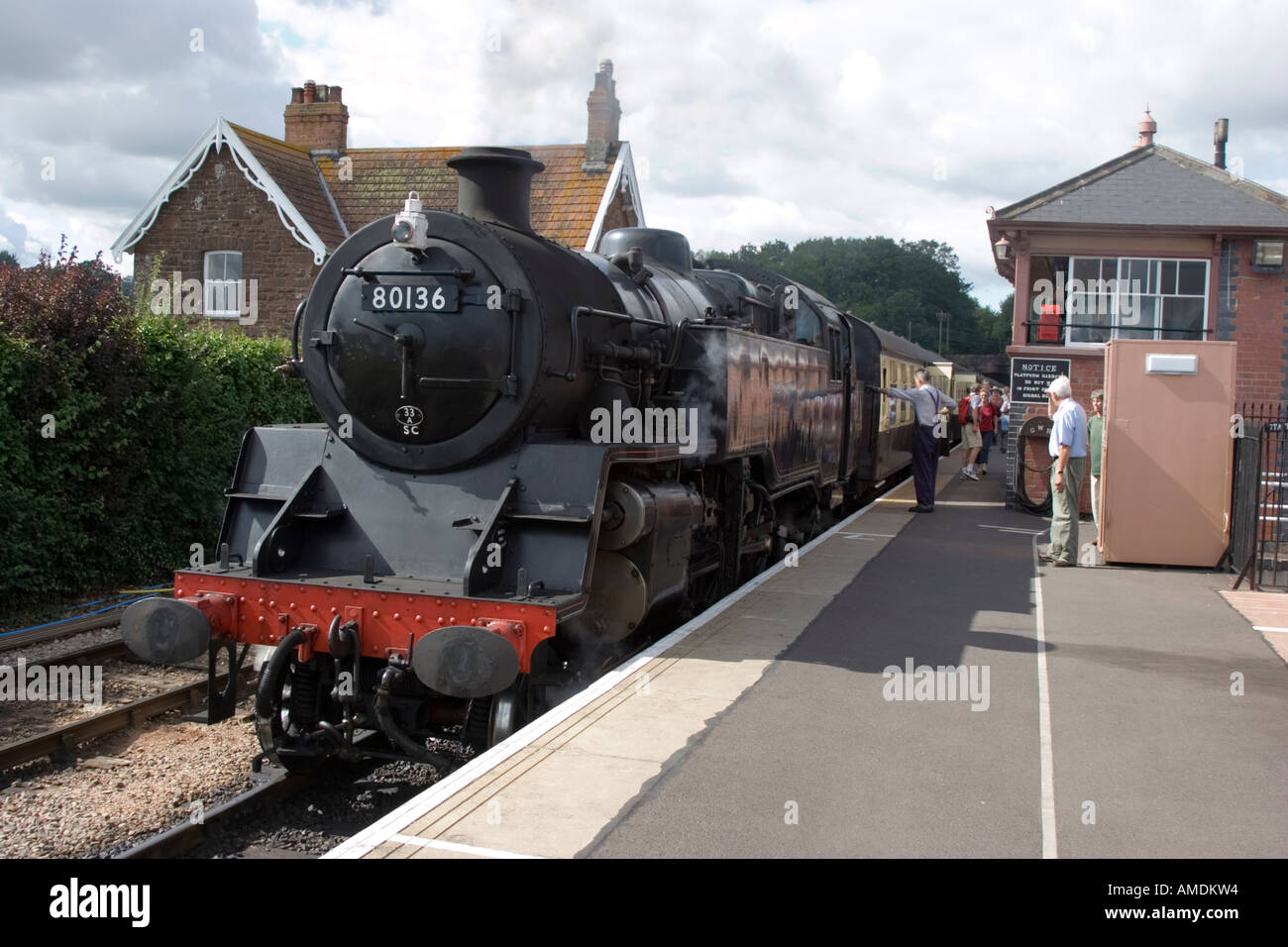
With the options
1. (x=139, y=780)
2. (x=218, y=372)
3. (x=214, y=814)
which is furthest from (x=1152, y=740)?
(x=218, y=372)

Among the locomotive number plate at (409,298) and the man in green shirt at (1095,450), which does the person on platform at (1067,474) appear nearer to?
the man in green shirt at (1095,450)

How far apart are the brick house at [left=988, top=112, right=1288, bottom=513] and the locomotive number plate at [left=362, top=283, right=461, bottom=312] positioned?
10.6 m

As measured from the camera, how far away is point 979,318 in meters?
100

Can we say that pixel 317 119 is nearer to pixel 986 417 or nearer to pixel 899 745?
pixel 986 417

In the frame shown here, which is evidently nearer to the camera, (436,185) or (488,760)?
(488,760)

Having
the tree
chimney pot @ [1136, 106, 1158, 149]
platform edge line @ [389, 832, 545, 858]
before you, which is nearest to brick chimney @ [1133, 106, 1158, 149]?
chimney pot @ [1136, 106, 1158, 149]

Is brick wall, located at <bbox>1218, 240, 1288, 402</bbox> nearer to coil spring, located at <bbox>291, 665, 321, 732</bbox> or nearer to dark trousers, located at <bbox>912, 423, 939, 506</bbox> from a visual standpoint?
dark trousers, located at <bbox>912, 423, 939, 506</bbox>

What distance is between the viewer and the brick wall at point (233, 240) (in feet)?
61.6

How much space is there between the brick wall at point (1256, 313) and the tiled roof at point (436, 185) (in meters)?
10.3

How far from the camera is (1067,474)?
9.91 metres

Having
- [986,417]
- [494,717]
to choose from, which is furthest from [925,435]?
[494,717]

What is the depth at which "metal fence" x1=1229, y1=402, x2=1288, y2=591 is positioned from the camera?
8.83 meters

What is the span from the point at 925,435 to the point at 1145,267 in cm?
414

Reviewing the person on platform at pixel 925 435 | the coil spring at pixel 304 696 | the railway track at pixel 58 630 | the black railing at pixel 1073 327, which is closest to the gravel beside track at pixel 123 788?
the coil spring at pixel 304 696
